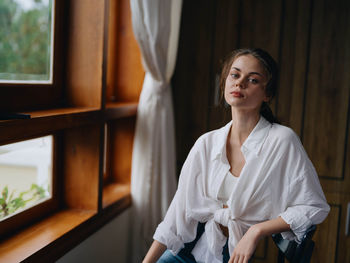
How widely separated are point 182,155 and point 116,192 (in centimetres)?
56

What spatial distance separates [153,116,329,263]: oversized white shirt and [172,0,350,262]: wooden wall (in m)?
0.90

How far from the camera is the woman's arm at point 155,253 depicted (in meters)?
1.46

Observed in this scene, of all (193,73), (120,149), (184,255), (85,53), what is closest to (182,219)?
(184,255)

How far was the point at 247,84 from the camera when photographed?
4.76ft

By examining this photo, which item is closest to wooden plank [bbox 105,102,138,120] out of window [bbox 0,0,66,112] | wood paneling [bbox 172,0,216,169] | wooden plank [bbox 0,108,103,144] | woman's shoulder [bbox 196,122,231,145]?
wooden plank [bbox 0,108,103,144]

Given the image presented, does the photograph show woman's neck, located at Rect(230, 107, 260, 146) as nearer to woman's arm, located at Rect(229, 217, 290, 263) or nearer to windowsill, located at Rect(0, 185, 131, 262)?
woman's arm, located at Rect(229, 217, 290, 263)

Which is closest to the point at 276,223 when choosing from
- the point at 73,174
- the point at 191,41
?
the point at 73,174

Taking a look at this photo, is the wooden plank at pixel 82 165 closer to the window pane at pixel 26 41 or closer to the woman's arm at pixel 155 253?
the window pane at pixel 26 41

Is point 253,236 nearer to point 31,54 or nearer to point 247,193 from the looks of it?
point 247,193

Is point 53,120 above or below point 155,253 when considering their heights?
above

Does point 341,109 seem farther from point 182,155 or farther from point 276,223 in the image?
point 276,223

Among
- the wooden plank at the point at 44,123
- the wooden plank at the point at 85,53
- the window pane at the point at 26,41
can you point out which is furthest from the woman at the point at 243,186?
the window pane at the point at 26,41

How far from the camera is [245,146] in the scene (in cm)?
148

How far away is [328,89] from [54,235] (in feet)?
5.63
